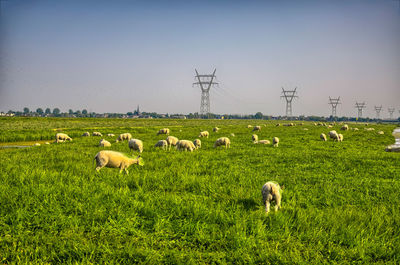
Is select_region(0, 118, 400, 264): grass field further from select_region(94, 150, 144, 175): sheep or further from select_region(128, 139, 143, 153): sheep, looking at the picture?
select_region(128, 139, 143, 153): sheep

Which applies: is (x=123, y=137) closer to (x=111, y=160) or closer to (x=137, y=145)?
(x=137, y=145)

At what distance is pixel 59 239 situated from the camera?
4.00 meters

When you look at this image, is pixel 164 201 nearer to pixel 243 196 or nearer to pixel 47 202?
pixel 243 196

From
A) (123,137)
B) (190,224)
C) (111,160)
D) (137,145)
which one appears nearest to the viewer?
(190,224)

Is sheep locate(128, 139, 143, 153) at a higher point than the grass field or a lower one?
higher

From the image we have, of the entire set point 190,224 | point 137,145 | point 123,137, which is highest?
point 137,145

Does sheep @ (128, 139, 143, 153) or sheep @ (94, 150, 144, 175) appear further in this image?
sheep @ (128, 139, 143, 153)

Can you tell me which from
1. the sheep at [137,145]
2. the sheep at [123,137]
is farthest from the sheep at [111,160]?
the sheep at [123,137]

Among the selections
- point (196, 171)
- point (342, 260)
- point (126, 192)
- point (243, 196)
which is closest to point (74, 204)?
point (126, 192)

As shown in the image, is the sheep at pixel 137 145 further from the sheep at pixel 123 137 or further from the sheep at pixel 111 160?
the sheep at pixel 123 137

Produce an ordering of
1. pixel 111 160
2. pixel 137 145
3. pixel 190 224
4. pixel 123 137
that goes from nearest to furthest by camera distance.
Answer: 1. pixel 190 224
2. pixel 111 160
3. pixel 137 145
4. pixel 123 137

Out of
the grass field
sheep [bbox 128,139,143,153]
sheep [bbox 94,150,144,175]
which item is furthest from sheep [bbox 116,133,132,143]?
the grass field

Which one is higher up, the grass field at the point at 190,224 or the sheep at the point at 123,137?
the sheep at the point at 123,137

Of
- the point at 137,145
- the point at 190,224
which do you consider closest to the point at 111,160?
the point at 190,224
